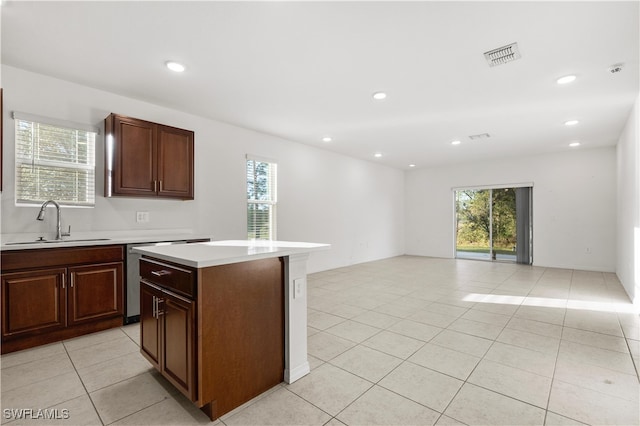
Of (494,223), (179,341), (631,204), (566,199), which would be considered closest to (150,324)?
(179,341)

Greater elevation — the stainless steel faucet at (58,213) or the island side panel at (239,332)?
the stainless steel faucet at (58,213)

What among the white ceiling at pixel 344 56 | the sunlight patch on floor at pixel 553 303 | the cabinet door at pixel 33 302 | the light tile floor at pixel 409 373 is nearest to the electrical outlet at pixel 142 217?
the cabinet door at pixel 33 302

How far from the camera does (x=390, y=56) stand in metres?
2.71

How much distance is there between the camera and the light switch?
2.14 m

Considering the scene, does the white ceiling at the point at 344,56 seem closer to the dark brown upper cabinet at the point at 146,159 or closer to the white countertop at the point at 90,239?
the dark brown upper cabinet at the point at 146,159

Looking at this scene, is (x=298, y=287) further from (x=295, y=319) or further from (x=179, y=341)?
(x=179, y=341)

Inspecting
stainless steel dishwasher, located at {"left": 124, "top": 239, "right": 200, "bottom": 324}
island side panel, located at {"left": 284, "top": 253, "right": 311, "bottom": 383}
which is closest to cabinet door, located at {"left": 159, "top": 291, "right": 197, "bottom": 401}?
island side panel, located at {"left": 284, "top": 253, "right": 311, "bottom": 383}

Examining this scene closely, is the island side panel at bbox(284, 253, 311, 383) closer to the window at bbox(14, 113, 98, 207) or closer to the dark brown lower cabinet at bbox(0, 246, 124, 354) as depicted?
the dark brown lower cabinet at bbox(0, 246, 124, 354)

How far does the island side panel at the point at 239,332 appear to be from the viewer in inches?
65.9

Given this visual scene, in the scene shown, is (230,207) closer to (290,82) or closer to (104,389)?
(290,82)

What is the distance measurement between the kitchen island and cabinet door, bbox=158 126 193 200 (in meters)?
1.71

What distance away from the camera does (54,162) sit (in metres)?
3.15

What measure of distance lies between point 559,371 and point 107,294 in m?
4.02

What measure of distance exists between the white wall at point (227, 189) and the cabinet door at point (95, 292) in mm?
678
